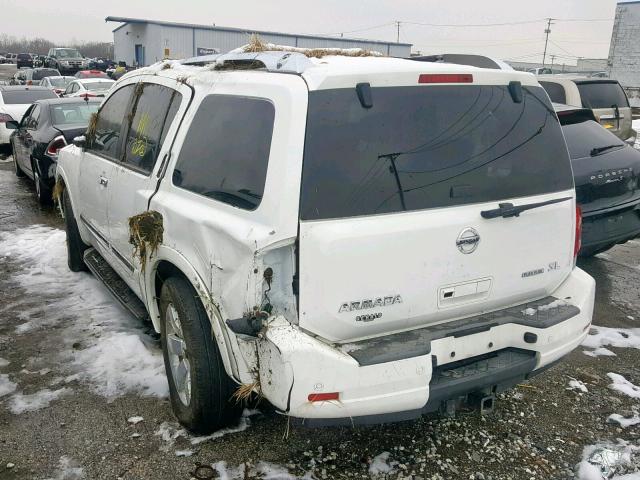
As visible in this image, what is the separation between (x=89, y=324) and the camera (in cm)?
455

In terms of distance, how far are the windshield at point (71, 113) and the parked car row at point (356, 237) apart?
19.8 ft

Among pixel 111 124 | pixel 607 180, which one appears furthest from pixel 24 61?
pixel 607 180

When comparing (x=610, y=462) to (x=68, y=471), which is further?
(x=610, y=462)

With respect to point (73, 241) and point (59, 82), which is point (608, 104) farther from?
point (59, 82)

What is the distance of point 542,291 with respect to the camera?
304cm

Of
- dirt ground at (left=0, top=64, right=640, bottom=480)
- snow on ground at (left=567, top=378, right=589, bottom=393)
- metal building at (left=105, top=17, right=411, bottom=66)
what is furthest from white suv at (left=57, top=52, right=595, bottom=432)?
metal building at (left=105, top=17, right=411, bottom=66)

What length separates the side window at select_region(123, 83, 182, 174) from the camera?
3443 mm

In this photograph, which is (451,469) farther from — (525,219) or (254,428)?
(525,219)

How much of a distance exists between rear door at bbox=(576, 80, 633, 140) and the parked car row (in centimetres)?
703

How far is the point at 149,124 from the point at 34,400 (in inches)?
71.1

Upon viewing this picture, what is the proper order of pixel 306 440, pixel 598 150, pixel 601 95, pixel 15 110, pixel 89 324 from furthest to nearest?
pixel 15 110
pixel 601 95
pixel 598 150
pixel 89 324
pixel 306 440

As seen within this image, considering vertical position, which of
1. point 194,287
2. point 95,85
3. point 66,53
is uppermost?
point 66,53

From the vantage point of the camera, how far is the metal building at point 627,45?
34.0 meters

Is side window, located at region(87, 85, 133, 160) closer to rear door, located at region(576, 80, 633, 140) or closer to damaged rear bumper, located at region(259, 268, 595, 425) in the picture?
damaged rear bumper, located at region(259, 268, 595, 425)
